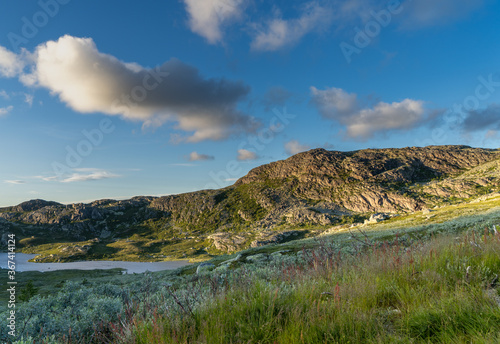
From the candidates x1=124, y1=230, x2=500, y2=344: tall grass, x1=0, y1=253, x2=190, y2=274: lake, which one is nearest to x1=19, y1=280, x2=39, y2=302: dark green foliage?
x1=124, y1=230, x2=500, y2=344: tall grass

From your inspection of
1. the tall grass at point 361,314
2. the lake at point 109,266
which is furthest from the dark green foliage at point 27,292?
the lake at point 109,266

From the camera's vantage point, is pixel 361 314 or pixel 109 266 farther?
pixel 109 266

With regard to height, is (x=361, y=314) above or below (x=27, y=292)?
above

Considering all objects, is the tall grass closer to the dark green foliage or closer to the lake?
the dark green foliage

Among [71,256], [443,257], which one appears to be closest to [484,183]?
[443,257]

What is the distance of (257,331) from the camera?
12.0ft

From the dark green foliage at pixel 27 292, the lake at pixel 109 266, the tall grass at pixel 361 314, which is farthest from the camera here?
the lake at pixel 109 266

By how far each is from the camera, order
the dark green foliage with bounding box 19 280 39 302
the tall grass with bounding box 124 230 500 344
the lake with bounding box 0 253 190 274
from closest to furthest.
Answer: the tall grass with bounding box 124 230 500 344 < the dark green foliage with bounding box 19 280 39 302 < the lake with bounding box 0 253 190 274

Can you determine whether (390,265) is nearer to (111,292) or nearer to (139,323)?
(139,323)

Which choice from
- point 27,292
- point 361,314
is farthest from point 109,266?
point 361,314

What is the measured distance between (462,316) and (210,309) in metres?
3.82

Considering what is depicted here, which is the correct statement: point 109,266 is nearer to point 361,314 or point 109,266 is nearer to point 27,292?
point 27,292

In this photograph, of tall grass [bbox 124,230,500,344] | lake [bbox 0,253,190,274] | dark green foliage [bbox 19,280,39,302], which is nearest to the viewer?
tall grass [bbox 124,230,500,344]

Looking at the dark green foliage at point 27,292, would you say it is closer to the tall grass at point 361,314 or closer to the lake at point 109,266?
the tall grass at point 361,314
